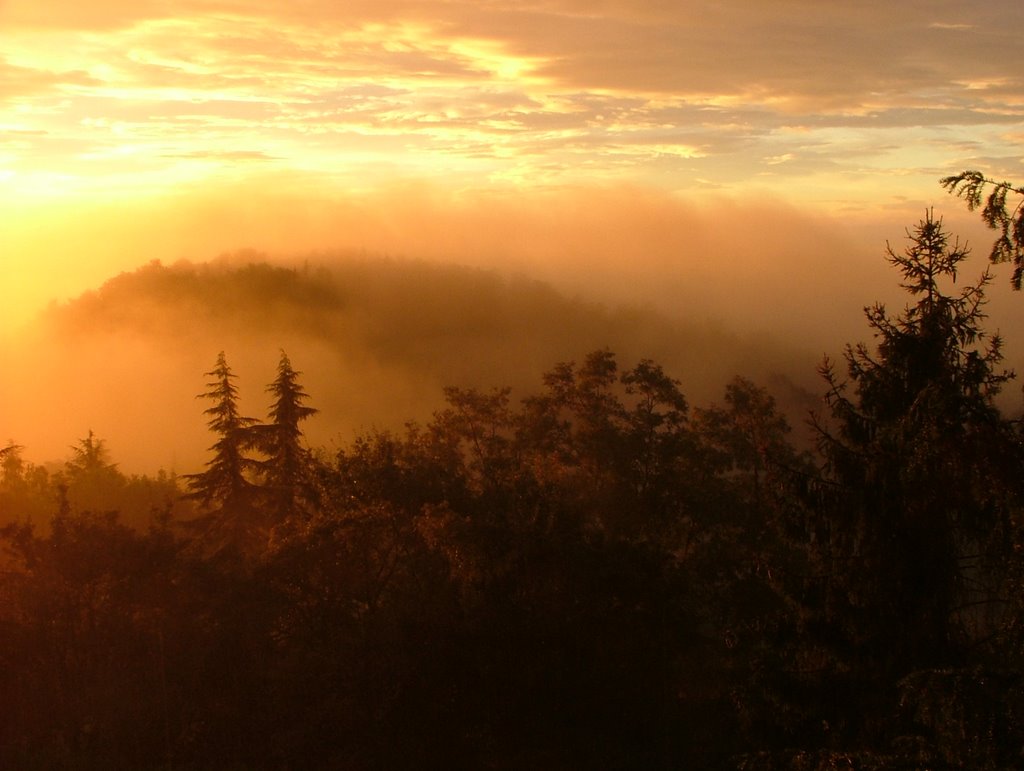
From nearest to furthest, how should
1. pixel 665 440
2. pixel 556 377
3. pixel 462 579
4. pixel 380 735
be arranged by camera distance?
pixel 380 735
pixel 462 579
pixel 665 440
pixel 556 377

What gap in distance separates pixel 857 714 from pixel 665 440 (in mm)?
19460

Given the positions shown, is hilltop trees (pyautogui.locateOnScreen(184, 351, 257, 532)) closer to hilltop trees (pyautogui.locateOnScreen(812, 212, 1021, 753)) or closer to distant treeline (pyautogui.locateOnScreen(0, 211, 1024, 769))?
distant treeline (pyautogui.locateOnScreen(0, 211, 1024, 769))

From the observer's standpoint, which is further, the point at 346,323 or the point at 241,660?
the point at 346,323

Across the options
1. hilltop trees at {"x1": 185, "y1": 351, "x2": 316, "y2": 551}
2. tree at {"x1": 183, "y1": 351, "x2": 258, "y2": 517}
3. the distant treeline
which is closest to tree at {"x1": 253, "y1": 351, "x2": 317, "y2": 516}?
hilltop trees at {"x1": 185, "y1": 351, "x2": 316, "y2": 551}

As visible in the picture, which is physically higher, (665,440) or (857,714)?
(665,440)

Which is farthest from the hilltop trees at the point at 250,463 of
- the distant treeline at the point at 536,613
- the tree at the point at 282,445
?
the distant treeline at the point at 536,613

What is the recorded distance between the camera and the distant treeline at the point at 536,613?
11.9 m

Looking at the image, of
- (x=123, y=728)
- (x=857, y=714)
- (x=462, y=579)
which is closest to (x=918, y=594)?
(x=857, y=714)

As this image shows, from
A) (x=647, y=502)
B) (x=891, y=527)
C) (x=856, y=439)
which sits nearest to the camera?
(x=891, y=527)

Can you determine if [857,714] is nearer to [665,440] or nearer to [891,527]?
[891,527]

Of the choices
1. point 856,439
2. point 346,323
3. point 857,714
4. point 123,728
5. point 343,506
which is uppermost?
point 346,323

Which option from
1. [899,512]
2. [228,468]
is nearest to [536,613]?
[899,512]

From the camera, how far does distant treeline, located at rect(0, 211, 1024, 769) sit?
1191 centimetres

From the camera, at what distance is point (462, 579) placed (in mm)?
21406
